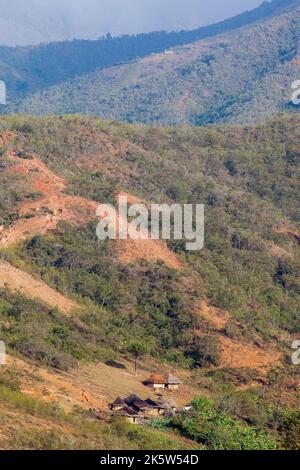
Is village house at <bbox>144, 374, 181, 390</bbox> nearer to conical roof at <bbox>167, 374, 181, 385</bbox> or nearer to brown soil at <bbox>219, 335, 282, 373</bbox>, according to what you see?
conical roof at <bbox>167, 374, 181, 385</bbox>

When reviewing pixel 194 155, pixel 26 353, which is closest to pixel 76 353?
pixel 26 353

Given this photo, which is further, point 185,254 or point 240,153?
point 240,153

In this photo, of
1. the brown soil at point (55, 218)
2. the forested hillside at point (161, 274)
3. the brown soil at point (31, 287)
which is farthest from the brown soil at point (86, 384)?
the brown soil at point (55, 218)

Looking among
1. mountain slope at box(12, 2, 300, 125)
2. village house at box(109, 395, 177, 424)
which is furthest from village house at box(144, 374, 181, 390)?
mountain slope at box(12, 2, 300, 125)

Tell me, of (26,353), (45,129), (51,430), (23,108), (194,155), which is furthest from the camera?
(23,108)

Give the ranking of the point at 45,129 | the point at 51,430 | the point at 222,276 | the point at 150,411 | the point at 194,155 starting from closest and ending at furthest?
the point at 51,430 < the point at 150,411 < the point at 222,276 < the point at 45,129 < the point at 194,155

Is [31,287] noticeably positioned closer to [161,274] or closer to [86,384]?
[161,274]

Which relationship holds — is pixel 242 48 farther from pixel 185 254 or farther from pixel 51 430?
pixel 51 430
